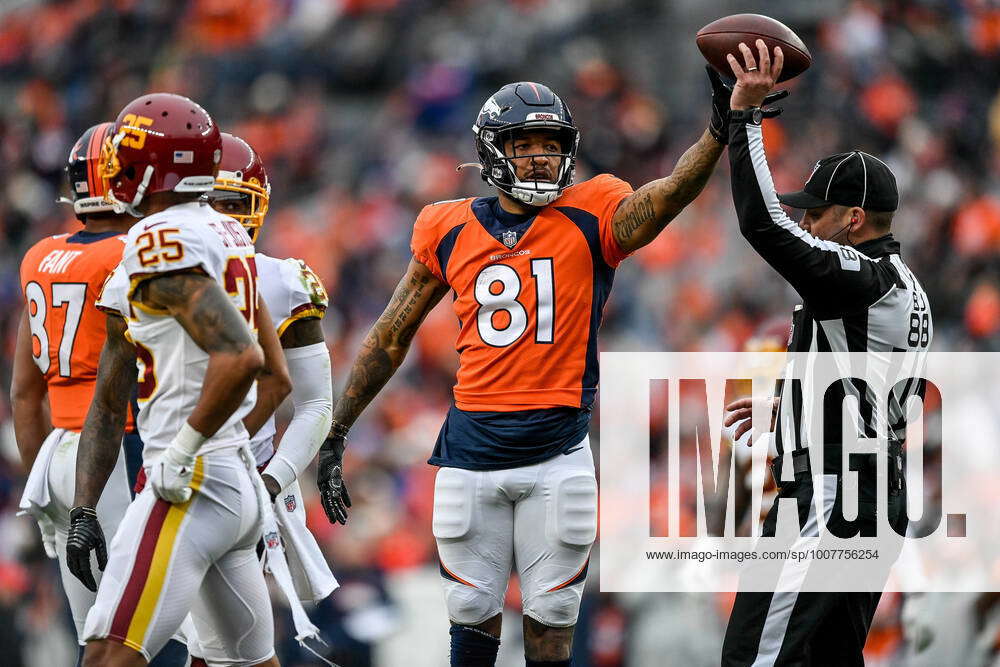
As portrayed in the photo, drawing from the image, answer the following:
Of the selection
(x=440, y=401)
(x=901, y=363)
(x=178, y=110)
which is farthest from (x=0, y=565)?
(x=901, y=363)

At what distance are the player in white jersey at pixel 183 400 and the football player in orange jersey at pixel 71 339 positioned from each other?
1155 millimetres

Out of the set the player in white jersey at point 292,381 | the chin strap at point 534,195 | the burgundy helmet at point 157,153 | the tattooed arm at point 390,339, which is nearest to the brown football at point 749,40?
the chin strap at point 534,195

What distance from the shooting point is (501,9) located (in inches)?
555

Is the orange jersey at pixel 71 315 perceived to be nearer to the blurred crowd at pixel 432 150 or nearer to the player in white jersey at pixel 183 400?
the player in white jersey at pixel 183 400

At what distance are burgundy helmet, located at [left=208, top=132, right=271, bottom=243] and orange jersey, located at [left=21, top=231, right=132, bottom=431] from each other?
1.41ft

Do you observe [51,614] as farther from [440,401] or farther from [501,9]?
[501,9]

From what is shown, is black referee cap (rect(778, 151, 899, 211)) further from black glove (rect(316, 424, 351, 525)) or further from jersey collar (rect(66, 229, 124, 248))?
jersey collar (rect(66, 229, 124, 248))

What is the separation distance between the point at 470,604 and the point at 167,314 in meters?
1.61

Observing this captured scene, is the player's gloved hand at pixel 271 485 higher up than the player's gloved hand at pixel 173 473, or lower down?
lower down

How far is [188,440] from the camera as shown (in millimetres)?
4219

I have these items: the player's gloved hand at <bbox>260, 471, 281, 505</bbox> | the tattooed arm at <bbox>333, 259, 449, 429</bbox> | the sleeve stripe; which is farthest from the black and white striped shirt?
the player's gloved hand at <bbox>260, 471, 281, 505</bbox>

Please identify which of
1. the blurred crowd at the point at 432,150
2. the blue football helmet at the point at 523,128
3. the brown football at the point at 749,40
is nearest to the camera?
the brown football at the point at 749,40

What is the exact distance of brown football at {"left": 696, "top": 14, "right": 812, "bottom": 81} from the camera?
15.8 ft

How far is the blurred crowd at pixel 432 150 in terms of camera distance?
8500mm
